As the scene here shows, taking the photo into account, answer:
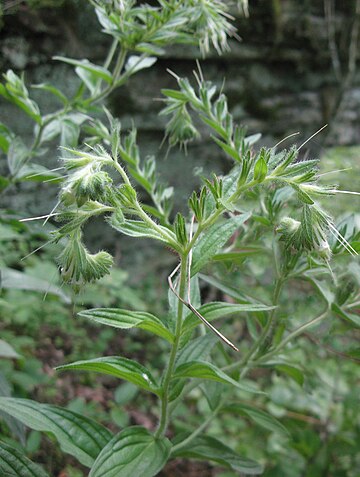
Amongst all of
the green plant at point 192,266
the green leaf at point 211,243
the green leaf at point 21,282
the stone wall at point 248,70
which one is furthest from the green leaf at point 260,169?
the stone wall at point 248,70

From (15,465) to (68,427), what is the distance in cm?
11

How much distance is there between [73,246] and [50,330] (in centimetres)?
160

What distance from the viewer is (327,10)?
2760 millimetres

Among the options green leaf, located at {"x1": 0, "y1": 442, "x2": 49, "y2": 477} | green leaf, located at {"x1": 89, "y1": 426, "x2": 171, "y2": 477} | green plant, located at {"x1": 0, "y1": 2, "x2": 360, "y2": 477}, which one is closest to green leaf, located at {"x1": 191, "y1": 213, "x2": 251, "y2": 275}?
green plant, located at {"x1": 0, "y1": 2, "x2": 360, "y2": 477}

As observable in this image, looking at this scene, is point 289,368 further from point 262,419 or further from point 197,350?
point 197,350

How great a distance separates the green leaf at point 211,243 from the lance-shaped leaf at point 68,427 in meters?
0.36

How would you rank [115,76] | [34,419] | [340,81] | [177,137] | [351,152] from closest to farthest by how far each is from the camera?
1. [34,419]
2. [177,137]
3. [115,76]
4. [351,152]
5. [340,81]

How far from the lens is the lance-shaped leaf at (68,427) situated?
0.84m

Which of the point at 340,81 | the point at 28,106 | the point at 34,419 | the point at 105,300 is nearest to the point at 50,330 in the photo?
the point at 105,300

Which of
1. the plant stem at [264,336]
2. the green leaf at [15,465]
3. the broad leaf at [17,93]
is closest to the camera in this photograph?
the green leaf at [15,465]

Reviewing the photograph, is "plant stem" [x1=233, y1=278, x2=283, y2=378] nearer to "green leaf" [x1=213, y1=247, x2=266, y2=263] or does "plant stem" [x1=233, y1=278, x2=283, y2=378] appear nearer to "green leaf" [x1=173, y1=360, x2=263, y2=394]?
"green leaf" [x1=213, y1=247, x2=266, y2=263]

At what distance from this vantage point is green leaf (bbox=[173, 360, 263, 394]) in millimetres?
723

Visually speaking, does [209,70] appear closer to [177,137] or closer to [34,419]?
[177,137]

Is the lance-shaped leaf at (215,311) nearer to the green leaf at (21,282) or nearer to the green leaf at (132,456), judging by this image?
the green leaf at (132,456)
